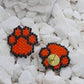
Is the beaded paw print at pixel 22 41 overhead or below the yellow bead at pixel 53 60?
overhead

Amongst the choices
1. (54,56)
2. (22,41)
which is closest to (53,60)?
(54,56)

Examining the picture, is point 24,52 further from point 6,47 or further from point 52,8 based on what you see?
point 52,8

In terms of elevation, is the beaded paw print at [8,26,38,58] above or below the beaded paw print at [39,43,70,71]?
above

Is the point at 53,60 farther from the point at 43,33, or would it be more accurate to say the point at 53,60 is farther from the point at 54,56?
the point at 43,33

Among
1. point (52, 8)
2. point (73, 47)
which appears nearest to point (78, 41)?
point (73, 47)
